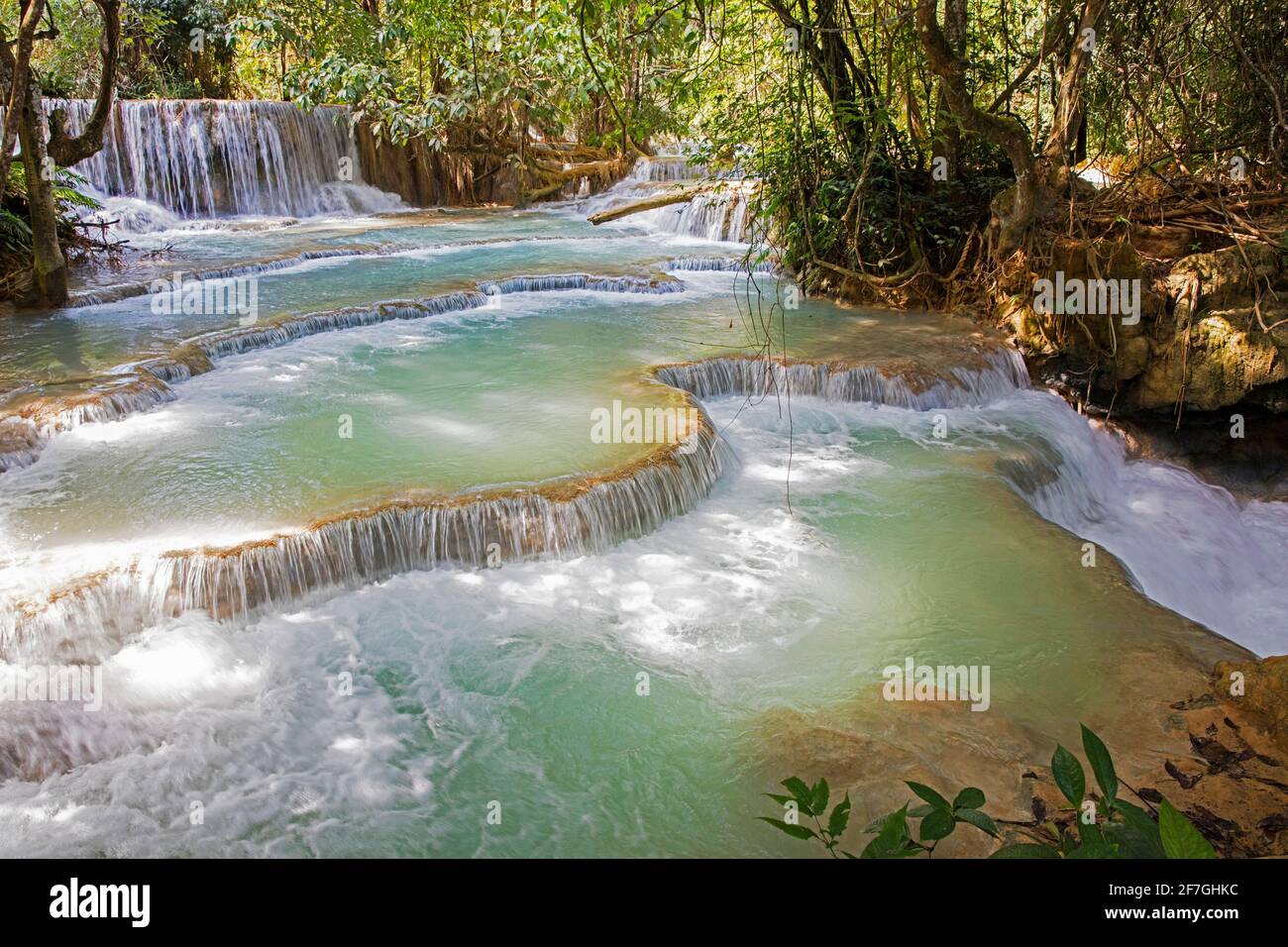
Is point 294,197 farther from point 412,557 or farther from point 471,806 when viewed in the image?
point 471,806

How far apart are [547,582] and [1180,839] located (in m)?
3.71

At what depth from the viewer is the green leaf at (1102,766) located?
5.13 feet

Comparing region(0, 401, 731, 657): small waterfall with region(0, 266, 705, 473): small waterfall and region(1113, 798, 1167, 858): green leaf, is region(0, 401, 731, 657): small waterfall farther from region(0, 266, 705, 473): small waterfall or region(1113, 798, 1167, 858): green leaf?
region(1113, 798, 1167, 858): green leaf

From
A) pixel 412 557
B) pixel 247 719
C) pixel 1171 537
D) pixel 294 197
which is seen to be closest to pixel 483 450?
pixel 412 557

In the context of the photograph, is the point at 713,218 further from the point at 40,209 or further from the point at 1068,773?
the point at 1068,773

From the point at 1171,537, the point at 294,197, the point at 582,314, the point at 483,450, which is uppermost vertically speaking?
the point at 294,197

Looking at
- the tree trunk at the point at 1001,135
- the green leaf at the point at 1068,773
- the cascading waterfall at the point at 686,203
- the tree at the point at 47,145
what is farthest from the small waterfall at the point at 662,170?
the green leaf at the point at 1068,773

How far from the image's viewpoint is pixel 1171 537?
6.35m

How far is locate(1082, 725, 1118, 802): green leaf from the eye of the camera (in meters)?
1.56

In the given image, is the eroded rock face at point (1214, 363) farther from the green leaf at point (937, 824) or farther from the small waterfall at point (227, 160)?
the small waterfall at point (227, 160)

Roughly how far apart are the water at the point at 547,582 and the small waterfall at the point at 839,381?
1.2 inches

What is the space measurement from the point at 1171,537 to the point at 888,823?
5875 mm

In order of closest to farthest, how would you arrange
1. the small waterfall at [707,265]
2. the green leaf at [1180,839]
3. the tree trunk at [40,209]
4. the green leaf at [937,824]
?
the green leaf at [1180,839]
the green leaf at [937,824]
the tree trunk at [40,209]
the small waterfall at [707,265]

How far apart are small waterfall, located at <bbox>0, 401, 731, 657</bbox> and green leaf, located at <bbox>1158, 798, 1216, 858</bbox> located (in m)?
3.85
